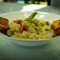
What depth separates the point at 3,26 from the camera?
2.92 ft

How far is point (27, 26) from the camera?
3.01 feet

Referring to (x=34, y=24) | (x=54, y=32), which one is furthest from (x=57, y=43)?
(x=34, y=24)

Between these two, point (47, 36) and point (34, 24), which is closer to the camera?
point (47, 36)

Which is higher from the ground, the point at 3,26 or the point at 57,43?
the point at 3,26

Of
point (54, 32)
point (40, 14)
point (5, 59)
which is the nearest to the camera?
point (5, 59)

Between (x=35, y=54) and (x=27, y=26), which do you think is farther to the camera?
(x=27, y=26)

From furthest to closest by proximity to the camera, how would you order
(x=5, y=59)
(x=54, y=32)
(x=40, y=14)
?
(x=40, y=14) < (x=54, y=32) < (x=5, y=59)

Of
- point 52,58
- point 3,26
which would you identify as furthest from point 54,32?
point 3,26

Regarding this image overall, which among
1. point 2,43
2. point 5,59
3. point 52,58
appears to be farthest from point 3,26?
point 52,58

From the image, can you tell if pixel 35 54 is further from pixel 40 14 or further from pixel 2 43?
pixel 40 14

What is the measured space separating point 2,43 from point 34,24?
8.5 inches

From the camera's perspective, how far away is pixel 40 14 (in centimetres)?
116

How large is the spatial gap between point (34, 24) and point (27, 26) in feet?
0.21

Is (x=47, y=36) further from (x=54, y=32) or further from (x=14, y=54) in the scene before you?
(x=14, y=54)
